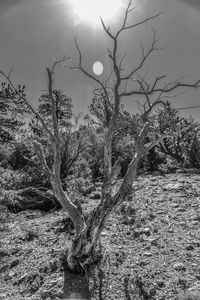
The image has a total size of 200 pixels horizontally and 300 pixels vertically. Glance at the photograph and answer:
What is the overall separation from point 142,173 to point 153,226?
15.9 ft

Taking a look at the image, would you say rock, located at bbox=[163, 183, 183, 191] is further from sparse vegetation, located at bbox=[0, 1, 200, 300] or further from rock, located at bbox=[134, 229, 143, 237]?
rock, located at bbox=[134, 229, 143, 237]

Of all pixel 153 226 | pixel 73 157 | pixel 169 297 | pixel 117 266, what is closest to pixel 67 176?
pixel 73 157

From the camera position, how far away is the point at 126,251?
500cm

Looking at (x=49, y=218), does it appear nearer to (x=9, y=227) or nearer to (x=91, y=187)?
(x=9, y=227)

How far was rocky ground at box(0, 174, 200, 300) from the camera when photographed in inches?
160

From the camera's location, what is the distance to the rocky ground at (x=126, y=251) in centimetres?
405

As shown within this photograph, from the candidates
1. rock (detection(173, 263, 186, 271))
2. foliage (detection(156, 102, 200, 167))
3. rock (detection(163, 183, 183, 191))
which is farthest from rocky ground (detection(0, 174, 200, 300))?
foliage (detection(156, 102, 200, 167))

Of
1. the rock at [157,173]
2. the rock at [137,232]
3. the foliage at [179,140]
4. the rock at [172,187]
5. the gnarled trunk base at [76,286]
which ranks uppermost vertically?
the foliage at [179,140]

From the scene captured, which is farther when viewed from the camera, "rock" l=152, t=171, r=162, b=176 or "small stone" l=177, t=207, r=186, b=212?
"rock" l=152, t=171, r=162, b=176

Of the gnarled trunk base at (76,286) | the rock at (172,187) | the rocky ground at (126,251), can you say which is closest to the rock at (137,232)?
the rocky ground at (126,251)

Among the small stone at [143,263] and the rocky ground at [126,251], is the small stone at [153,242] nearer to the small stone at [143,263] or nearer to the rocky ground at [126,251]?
the rocky ground at [126,251]

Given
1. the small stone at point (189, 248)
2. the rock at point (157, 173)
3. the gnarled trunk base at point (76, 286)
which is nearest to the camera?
the gnarled trunk base at point (76, 286)

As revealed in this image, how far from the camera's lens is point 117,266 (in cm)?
454

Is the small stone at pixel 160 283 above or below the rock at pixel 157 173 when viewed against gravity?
below
